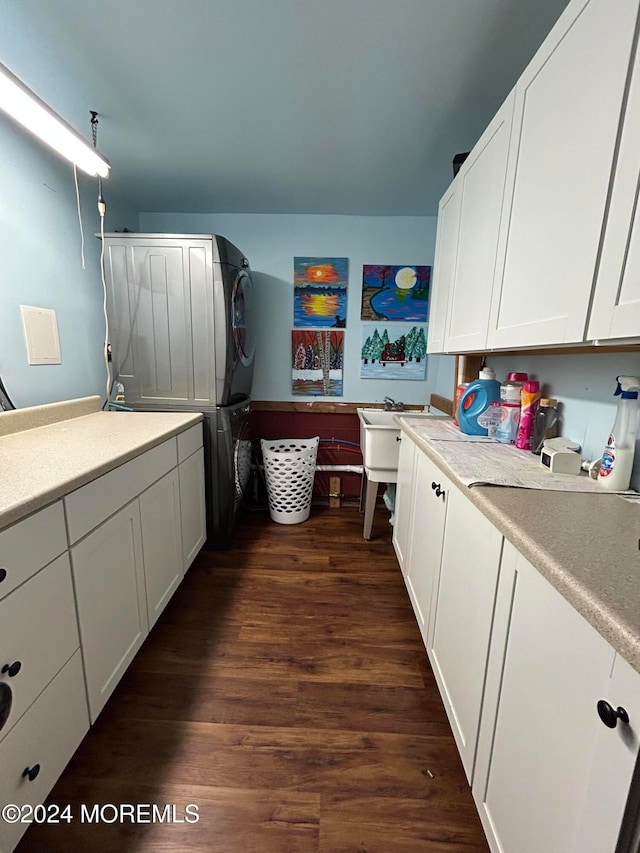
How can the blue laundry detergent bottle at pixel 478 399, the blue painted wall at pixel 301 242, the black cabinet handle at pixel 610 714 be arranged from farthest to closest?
1. the blue painted wall at pixel 301 242
2. the blue laundry detergent bottle at pixel 478 399
3. the black cabinet handle at pixel 610 714

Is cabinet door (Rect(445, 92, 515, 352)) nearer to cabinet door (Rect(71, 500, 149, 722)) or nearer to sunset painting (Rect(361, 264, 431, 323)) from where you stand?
sunset painting (Rect(361, 264, 431, 323))

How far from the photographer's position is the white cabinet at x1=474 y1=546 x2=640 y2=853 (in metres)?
0.46

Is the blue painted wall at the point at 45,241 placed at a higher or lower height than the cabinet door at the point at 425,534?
higher

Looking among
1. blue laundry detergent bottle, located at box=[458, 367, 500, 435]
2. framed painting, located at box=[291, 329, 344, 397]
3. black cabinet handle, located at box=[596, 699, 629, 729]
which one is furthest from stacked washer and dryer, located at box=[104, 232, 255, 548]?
black cabinet handle, located at box=[596, 699, 629, 729]

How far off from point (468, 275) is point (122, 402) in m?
1.95

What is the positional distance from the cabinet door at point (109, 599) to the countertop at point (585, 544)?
42.4 inches

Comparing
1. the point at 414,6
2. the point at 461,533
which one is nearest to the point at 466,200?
the point at 414,6

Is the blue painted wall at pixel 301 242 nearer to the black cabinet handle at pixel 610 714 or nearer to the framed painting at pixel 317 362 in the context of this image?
the framed painting at pixel 317 362

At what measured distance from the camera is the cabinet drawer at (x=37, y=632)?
743 mm

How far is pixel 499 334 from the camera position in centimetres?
121

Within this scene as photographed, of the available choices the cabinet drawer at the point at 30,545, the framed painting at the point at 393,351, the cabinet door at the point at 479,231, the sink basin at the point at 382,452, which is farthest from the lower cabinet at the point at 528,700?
the framed painting at the point at 393,351

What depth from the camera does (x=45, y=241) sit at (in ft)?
5.48

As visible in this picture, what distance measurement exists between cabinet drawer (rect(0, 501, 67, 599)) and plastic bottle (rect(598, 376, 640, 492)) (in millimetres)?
1438

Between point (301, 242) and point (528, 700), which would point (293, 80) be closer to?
point (301, 242)
